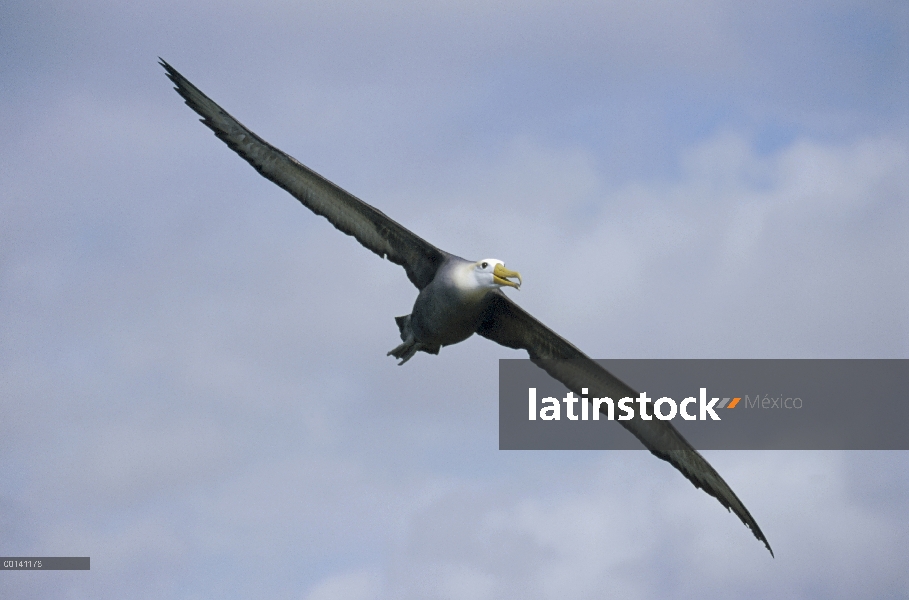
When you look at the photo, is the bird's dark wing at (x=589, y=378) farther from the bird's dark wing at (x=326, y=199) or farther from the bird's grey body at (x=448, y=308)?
the bird's dark wing at (x=326, y=199)

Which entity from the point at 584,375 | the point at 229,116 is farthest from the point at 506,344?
the point at 229,116

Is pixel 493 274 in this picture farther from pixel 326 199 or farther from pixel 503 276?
pixel 326 199

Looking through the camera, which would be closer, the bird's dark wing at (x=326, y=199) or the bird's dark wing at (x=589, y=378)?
the bird's dark wing at (x=326, y=199)

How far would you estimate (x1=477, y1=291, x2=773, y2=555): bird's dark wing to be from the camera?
80.7 feet

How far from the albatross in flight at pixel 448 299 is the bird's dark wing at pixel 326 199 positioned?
0.02 metres

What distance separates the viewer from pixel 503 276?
74.4ft

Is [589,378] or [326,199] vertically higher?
[326,199]

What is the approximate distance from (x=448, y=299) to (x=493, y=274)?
877 millimetres

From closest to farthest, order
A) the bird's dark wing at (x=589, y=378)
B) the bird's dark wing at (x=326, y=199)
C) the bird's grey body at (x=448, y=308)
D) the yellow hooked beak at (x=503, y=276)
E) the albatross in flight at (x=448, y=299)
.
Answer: the yellow hooked beak at (x=503, y=276)
the bird's grey body at (x=448, y=308)
the albatross in flight at (x=448, y=299)
the bird's dark wing at (x=326, y=199)
the bird's dark wing at (x=589, y=378)

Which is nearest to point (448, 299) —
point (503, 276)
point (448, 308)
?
point (448, 308)

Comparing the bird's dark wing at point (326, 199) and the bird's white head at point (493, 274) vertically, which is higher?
the bird's dark wing at point (326, 199)

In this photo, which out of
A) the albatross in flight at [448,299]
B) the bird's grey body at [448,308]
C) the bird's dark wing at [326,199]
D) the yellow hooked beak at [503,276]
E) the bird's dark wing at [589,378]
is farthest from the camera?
the bird's dark wing at [589,378]

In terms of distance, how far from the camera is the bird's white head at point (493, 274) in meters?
22.6

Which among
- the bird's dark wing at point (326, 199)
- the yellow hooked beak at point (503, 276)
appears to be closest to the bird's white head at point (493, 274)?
the yellow hooked beak at point (503, 276)
